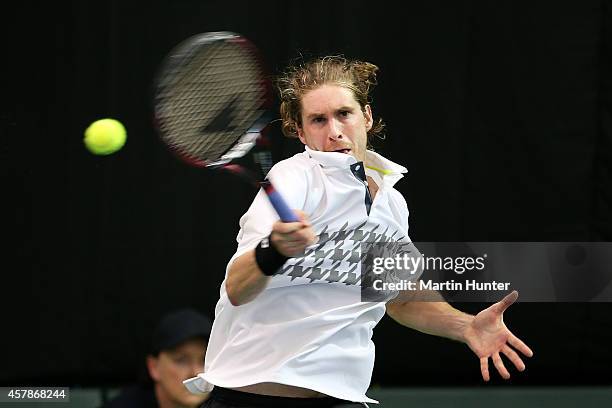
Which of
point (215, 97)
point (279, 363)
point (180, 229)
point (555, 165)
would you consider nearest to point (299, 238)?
point (279, 363)

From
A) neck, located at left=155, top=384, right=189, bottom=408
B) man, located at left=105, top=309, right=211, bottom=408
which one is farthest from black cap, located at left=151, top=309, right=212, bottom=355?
neck, located at left=155, top=384, right=189, bottom=408

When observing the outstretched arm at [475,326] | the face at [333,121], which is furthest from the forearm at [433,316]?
the face at [333,121]

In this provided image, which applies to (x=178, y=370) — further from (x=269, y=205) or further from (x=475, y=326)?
(x=475, y=326)

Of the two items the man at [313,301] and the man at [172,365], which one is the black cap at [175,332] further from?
the man at [313,301]

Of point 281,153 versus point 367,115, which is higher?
point 367,115

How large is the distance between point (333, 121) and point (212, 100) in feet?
0.93

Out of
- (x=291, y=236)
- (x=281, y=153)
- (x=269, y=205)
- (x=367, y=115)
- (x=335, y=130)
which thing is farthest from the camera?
(x=281, y=153)

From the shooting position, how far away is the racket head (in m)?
2.51

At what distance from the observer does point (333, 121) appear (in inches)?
98.9

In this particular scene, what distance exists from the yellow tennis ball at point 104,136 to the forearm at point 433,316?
1.38m

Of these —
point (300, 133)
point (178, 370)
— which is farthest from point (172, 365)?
point (300, 133)

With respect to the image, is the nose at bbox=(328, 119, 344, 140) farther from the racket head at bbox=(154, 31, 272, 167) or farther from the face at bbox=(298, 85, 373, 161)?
the racket head at bbox=(154, 31, 272, 167)

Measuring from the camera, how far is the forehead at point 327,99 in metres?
2.53

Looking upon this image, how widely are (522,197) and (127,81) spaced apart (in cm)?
144
